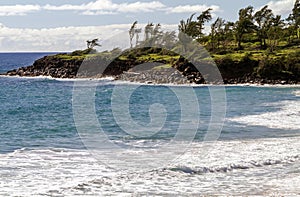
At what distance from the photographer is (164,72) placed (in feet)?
241

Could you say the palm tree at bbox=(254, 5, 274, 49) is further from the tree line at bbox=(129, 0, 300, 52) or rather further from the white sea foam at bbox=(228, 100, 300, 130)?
the white sea foam at bbox=(228, 100, 300, 130)

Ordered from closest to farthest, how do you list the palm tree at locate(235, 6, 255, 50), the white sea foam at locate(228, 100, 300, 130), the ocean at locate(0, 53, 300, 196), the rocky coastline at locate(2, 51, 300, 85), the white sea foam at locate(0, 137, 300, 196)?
1. the white sea foam at locate(0, 137, 300, 196)
2. the ocean at locate(0, 53, 300, 196)
3. the white sea foam at locate(228, 100, 300, 130)
4. the rocky coastline at locate(2, 51, 300, 85)
5. the palm tree at locate(235, 6, 255, 50)

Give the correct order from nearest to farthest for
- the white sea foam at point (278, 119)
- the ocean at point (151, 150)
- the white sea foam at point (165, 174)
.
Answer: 1. the white sea foam at point (165, 174)
2. the ocean at point (151, 150)
3. the white sea foam at point (278, 119)

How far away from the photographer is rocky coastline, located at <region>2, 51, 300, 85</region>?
66.6m

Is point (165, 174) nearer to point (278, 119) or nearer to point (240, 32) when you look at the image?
point (278, 119)

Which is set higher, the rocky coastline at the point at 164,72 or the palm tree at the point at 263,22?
the palm tree at the point at 263,22

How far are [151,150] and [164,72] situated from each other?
52666 millimetres

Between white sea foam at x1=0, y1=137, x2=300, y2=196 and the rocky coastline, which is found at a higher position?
the rocky coastline

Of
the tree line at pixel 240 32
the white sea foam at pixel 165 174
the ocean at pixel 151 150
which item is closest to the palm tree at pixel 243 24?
the tree line at pixel 240 32

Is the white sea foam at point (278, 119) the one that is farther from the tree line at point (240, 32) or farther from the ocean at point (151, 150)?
the tree line at point (240, 32)

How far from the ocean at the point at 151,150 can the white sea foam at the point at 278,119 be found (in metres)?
0.06

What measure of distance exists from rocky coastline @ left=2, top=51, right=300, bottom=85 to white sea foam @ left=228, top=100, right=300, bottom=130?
28.7 metres

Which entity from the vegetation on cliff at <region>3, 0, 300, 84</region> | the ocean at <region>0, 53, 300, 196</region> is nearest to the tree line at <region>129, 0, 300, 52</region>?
the vegetation on cliff at <region>3, 0, 300, 84</region>

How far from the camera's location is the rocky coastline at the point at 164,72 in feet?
218
